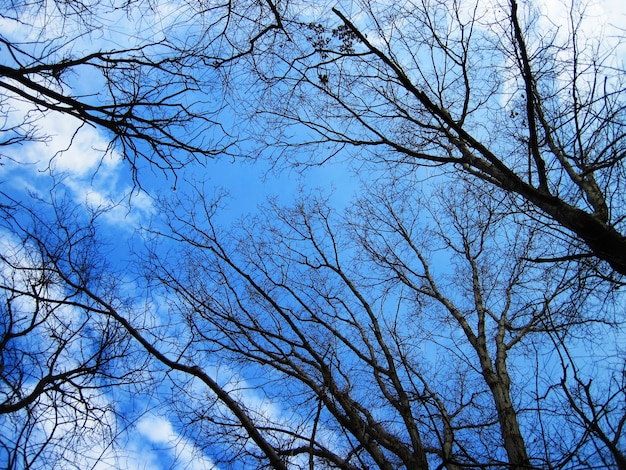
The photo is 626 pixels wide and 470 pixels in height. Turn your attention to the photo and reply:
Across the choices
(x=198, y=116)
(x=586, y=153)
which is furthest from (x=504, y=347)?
(x=198, y=116)

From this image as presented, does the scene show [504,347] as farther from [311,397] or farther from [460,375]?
[311,397]

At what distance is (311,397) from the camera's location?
4.27 m

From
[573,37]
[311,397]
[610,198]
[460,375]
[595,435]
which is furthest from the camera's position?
[460,375]

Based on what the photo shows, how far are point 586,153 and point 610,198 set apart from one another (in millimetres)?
704

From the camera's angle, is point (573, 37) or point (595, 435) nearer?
point (595, 435)

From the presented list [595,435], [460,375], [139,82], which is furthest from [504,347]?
[139,82]

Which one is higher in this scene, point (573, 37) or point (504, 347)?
point (573, 37)

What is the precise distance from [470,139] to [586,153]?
4.33 ft

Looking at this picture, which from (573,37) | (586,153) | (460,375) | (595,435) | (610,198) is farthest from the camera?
(460,375)

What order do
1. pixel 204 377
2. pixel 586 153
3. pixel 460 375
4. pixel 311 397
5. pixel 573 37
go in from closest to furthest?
pixel 204 377
pixel 573 37
pixel 586 153
pixel 311 397
pixel 460 375

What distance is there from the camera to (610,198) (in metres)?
3.40

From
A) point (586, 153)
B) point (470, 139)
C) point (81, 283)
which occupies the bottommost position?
point (81, 283)

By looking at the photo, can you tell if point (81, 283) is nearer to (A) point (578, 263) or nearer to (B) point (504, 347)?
(A) point (578, 263)

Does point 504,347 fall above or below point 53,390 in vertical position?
above
